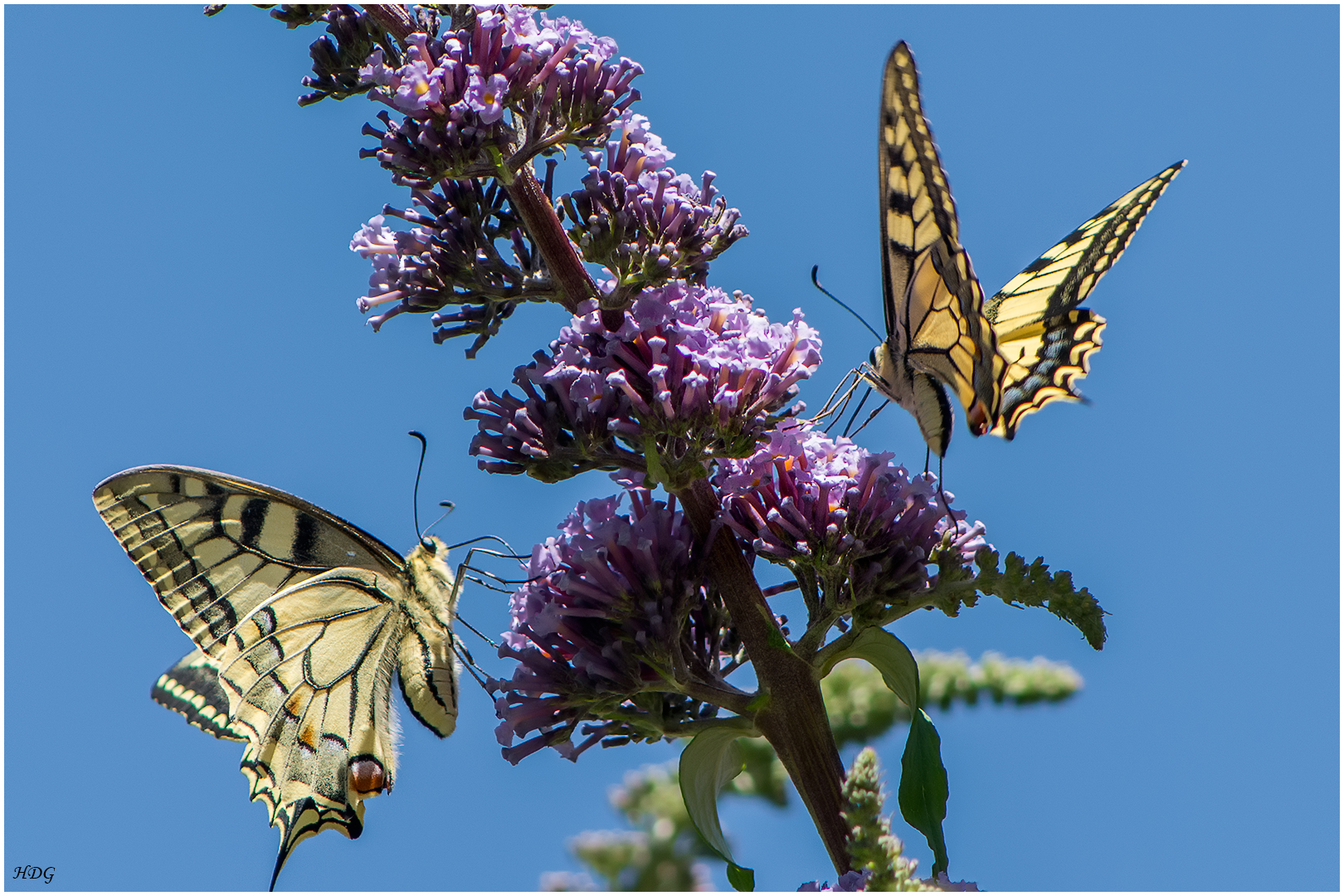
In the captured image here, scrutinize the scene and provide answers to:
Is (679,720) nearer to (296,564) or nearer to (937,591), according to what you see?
(937,591)

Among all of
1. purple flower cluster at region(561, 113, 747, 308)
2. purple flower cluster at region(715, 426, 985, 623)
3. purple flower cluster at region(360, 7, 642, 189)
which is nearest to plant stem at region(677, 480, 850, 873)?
purple flower cluster at region(715, 426, 985, 623)

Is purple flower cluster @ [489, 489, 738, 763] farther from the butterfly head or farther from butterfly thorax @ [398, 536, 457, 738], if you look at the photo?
the butterfly head

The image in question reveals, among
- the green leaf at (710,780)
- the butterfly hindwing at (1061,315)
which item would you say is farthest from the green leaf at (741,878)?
the butterfly hindwing at (1061,315)

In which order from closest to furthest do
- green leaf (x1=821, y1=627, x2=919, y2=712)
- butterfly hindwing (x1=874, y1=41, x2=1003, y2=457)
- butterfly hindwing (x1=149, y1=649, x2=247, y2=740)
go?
green leaf (x1=821, y1=627, x2=919, y2=712) < butterfly hindwing (x1=874, y1=41, x2=1003, y2=457) < butterfly hindwing (x1=149, y1=649, x2=247, y2=740)

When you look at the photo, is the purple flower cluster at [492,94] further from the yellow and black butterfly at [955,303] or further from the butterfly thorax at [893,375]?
the butterfly thorax at [893,375]

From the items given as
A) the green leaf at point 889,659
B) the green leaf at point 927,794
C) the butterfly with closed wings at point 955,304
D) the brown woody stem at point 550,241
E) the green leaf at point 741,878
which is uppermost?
the butterfly with closed wings at point 955,304

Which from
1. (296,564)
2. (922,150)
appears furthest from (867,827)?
(296,564)
